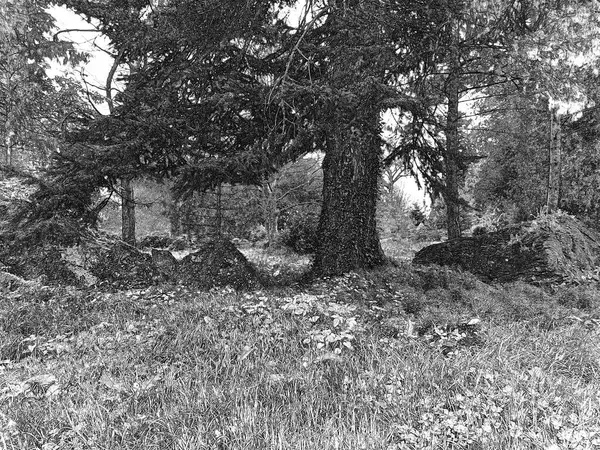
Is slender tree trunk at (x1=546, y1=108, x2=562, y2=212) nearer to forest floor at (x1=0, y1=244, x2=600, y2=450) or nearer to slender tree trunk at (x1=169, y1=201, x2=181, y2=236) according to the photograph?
forest floor at (x1=0, y1=244, x2=600, y2=450)

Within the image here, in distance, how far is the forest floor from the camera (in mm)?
2168

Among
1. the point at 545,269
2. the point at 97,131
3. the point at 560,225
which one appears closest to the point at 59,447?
the point at 97,131

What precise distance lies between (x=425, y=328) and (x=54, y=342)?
11.3 ft

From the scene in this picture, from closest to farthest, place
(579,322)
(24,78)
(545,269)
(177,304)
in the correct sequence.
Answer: (579,322) < (177,304) < (545,269) < (24,78)

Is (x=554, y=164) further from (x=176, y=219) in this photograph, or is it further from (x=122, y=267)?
(x=176, y=219)

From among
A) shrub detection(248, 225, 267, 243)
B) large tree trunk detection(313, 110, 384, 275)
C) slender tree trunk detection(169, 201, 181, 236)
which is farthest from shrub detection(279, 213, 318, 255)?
large tree trunk detection(313, 110, 384, 275)

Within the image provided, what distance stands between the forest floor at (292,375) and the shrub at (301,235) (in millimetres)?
8557

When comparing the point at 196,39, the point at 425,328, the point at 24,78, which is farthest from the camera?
the point at 24,78

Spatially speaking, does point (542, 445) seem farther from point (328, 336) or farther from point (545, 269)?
point (545, 269)

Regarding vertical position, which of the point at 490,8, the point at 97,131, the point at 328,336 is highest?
the point at 490,8

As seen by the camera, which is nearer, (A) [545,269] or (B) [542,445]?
(B) [542,445]

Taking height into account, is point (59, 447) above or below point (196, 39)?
below

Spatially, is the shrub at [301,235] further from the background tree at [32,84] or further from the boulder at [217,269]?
the background tree at [32,84]

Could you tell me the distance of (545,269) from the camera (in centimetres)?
669
